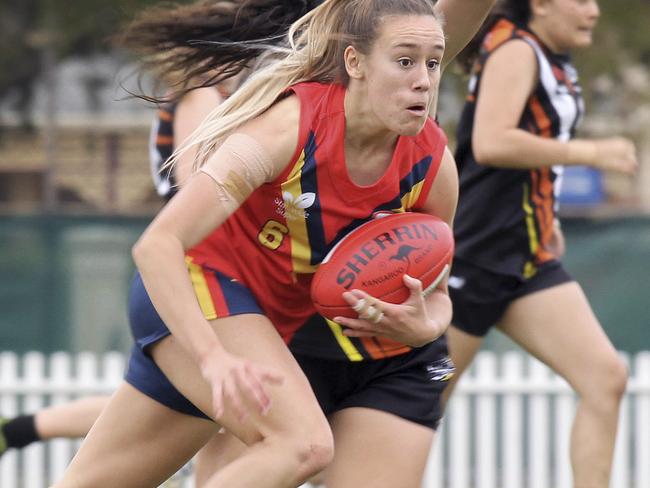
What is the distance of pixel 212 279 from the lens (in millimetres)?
3158

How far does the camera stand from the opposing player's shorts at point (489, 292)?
4523 mm

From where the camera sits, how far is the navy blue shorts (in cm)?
312

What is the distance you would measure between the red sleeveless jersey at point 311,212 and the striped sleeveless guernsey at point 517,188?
1275 millimetres

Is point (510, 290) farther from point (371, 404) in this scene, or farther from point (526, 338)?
point (371, 404)

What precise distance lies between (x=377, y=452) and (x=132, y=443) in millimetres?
646

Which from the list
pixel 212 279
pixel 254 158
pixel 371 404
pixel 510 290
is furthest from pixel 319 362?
pixel 510 290

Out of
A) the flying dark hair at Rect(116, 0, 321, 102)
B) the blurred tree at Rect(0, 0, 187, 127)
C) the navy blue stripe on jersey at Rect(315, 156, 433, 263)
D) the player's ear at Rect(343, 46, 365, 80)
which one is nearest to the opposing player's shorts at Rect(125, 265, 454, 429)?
the navy blue stripe on jersey at Rect(315, 156, 433, 263)

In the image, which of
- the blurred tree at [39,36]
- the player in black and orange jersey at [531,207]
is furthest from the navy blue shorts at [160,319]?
the blurred tree at [39,36]

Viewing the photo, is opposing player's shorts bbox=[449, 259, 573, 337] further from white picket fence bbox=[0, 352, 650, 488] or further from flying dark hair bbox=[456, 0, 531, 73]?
white picket fence bbox=[0, 352, 650, 488]

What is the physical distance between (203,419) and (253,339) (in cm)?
38

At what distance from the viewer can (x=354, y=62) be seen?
311 centimetres

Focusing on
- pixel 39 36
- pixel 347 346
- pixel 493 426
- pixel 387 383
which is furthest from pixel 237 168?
pixel 39 36

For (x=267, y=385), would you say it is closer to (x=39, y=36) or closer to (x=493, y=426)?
(x=493, y=426)

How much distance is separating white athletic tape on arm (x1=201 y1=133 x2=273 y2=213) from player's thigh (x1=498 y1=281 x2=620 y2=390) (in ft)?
5.84
